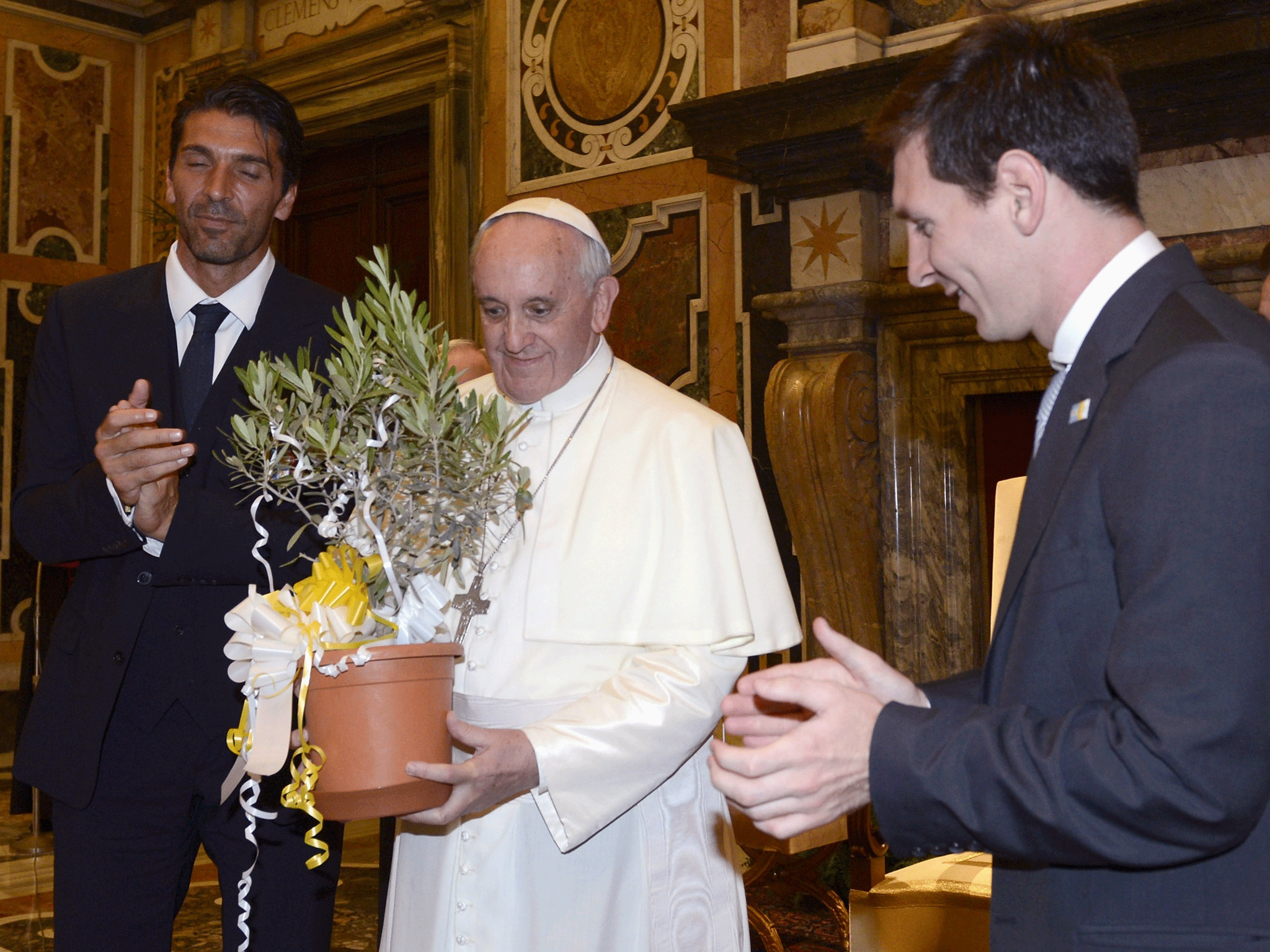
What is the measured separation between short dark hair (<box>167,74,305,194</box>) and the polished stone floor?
2.56 m

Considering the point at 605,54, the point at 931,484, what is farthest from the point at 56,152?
the point at 931,484

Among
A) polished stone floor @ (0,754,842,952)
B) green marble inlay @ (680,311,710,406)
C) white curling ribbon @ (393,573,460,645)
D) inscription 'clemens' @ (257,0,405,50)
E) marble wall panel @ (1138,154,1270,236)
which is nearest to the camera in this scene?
white curling ribbon @ (393,573,460,645)

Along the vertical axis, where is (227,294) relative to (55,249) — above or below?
below

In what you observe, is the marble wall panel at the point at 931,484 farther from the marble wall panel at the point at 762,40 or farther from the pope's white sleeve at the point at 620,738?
the pope's white sleeve at the point at 620,738

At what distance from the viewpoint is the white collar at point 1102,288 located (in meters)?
1.30

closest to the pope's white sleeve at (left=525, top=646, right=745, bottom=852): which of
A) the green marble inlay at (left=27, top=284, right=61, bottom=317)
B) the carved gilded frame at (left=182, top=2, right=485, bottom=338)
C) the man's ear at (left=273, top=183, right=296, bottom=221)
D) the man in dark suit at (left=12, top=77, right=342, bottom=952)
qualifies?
the man in dark suit at (left=12, top=77, right=342, bottom=952)

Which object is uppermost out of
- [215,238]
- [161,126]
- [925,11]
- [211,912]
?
[161,126]

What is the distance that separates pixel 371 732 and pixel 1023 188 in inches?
39.3

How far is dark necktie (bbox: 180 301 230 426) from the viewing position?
225cm

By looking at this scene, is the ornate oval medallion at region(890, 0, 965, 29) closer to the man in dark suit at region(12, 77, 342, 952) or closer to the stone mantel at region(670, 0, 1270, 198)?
the stone mantel at region(670, 0, 1270, 198)

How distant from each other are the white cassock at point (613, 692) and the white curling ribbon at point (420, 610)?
24 centimetres

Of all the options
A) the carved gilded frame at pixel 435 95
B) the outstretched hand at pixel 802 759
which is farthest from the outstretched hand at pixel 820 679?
the carved gilded frame at pixel 435 95

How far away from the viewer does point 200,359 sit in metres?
2.28

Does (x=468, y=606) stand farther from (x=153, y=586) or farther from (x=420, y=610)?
(x=153, y=586)
